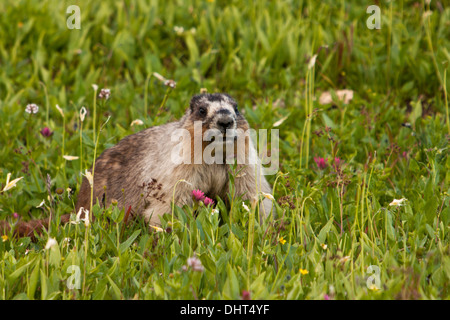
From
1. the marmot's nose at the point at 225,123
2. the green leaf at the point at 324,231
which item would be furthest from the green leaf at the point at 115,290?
the marmot's nose at the point at 225,123

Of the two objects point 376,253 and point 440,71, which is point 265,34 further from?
point 376,253

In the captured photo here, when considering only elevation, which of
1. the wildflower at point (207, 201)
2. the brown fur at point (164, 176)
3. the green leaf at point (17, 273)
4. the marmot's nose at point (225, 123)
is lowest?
the green leaf at point (17, 273)

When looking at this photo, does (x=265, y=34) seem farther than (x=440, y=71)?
Yes

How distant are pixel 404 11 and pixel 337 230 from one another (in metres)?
4.80

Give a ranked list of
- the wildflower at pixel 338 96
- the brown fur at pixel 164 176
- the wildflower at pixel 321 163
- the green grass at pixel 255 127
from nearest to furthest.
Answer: the green grass at pixel 255 127 → the brown fur at pixel 164 176 → the wildflower at pixel 321 163 → the wildflower at pixel 338 96

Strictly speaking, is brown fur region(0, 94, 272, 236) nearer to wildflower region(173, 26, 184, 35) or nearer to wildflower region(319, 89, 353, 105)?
wildflower region(319, 89, 353, 105)

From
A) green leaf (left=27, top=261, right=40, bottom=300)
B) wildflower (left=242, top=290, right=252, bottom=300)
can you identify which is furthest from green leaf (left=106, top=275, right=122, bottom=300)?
wildflower (left=242, top=290, right=252, bottom=300)

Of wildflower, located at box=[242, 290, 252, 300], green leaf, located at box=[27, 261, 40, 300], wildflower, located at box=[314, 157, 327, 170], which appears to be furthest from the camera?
wildflower, located at box=[314, 157, 327, 170]

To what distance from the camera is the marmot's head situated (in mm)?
4582

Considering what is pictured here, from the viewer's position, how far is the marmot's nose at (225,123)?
4.55 m

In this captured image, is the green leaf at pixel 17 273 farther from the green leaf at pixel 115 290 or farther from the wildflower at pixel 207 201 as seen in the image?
the wildflower at pixel 207 201

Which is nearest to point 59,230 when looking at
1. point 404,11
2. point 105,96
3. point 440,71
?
point 105,96

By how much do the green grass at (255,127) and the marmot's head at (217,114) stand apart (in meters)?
0.54
